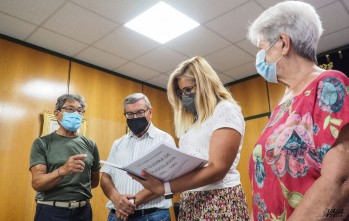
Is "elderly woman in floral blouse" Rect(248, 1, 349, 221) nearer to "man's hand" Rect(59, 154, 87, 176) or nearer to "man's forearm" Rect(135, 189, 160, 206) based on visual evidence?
"man's forearm" Rect(135, 189, 160, 206)

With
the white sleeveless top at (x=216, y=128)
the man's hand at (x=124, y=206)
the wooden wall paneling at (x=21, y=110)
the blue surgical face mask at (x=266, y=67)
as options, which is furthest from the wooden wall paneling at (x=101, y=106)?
the blue surgical face mask at (x=266, y=67)

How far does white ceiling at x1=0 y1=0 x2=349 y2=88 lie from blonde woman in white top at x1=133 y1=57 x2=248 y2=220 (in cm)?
168

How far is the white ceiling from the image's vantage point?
111 inches

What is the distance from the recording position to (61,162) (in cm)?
200

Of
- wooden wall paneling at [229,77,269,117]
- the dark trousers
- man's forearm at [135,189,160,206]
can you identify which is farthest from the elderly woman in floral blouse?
wooden wall paneling at [229,77,269,117]

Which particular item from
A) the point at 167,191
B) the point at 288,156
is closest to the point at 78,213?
the point at 167,191

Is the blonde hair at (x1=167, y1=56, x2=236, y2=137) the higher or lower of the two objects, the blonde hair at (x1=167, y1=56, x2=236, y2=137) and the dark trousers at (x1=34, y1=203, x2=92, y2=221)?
the higher

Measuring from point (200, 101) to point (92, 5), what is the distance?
6.57 ft

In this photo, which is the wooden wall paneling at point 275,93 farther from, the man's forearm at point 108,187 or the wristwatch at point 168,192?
the wristwatch at point 168,192

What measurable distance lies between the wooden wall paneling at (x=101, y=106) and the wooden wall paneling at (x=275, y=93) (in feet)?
7.69

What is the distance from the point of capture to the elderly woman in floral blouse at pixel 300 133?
67 centimetres

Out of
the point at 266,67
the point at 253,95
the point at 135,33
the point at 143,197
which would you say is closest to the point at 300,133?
the point at 266,67

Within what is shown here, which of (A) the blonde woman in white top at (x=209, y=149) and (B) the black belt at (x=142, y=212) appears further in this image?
(B) the black belt at (x=142, y=212)

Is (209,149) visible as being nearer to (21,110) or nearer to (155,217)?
(155,217)
